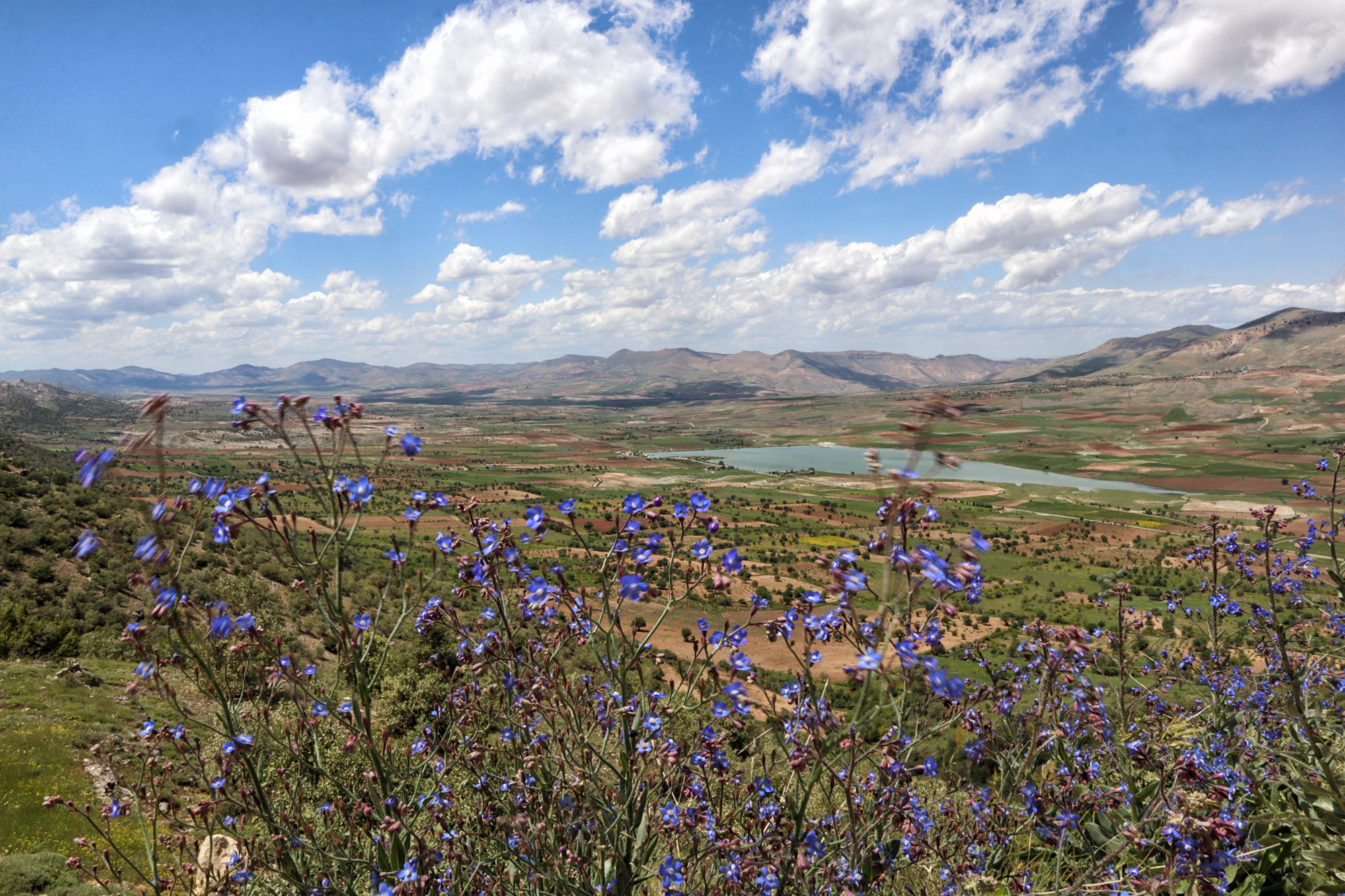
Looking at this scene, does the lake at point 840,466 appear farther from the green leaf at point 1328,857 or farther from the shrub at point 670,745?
the green leaf at point 1328,857

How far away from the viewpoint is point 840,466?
137500 mm

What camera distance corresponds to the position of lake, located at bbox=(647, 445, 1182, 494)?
100062 mm

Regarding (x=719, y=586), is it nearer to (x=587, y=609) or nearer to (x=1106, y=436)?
(x=587, y=609)

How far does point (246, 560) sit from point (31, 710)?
19448 millimetres

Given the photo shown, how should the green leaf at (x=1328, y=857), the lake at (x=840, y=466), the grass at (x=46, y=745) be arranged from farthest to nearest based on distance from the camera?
the lake at (x=840, y=466)
the grass at (x=46, y=745)
the green leaf at (x=1328, y=857)

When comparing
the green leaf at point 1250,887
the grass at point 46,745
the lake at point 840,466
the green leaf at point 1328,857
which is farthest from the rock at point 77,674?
the lake at point 840,466

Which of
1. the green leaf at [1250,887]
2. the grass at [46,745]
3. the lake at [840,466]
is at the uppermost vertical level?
the green leaf at [1250,887]

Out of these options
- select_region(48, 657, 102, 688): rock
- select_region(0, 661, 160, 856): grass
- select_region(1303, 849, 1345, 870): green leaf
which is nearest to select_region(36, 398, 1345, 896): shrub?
select_region(1303, 849, 1345, 870): green leaf

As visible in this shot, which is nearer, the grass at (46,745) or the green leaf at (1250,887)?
the green leaf at (1250,887)

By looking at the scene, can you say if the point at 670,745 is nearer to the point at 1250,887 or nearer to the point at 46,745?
the point at 1250,887

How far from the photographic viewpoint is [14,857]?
6.24 meters

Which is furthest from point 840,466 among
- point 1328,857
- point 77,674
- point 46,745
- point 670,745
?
point 77,674

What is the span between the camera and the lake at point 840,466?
100062 mm

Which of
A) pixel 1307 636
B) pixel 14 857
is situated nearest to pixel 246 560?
pixel 14 857
